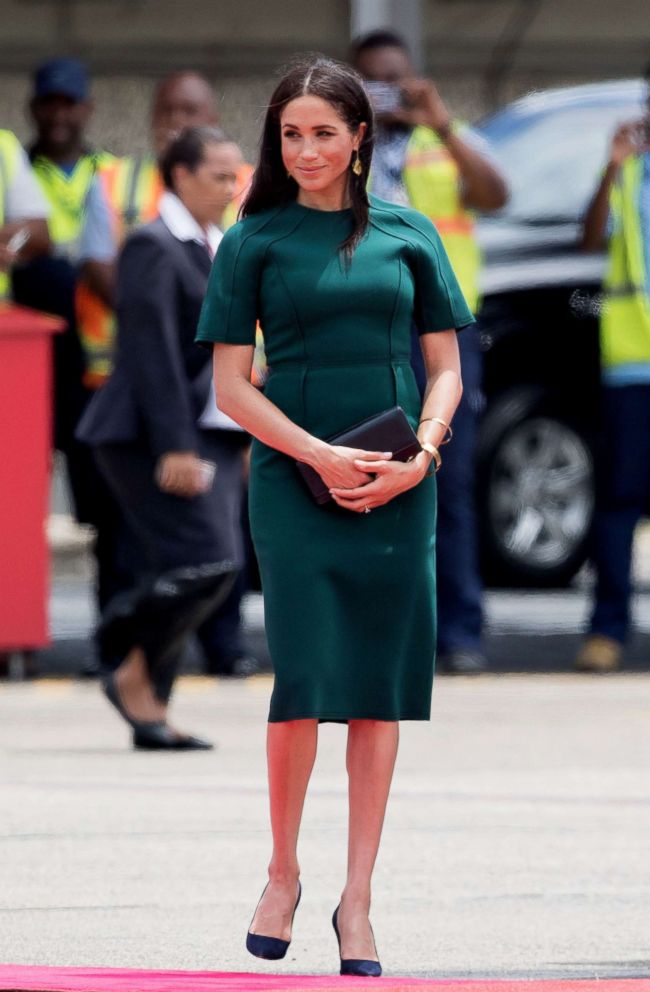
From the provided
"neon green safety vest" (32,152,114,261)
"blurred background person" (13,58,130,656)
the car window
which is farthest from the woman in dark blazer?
the car window

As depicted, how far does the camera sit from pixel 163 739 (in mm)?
7188

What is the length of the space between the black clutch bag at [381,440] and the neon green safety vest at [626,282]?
452 cm

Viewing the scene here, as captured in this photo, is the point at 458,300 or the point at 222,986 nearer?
the point at 222,986

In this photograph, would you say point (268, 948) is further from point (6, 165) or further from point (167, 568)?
point (6, 165)

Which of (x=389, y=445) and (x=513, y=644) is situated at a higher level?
(x=389, y=445)

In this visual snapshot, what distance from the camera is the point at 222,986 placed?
13.8 feet

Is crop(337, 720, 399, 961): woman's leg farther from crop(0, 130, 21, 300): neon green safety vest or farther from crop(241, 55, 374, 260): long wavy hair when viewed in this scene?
crop(0, 130, 21, 300): neon green safety vest

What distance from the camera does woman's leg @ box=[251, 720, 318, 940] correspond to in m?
4.52

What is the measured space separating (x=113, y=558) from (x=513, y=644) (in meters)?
1.79

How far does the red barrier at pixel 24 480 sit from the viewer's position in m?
8.73

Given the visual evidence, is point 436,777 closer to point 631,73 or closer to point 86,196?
point 86,196

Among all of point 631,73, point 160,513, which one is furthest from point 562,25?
point 160,513

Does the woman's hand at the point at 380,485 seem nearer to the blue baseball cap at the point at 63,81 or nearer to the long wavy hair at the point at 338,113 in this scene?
the long wavy hair at the point at 338,113

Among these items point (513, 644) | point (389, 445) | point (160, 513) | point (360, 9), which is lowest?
point (513, 644)
